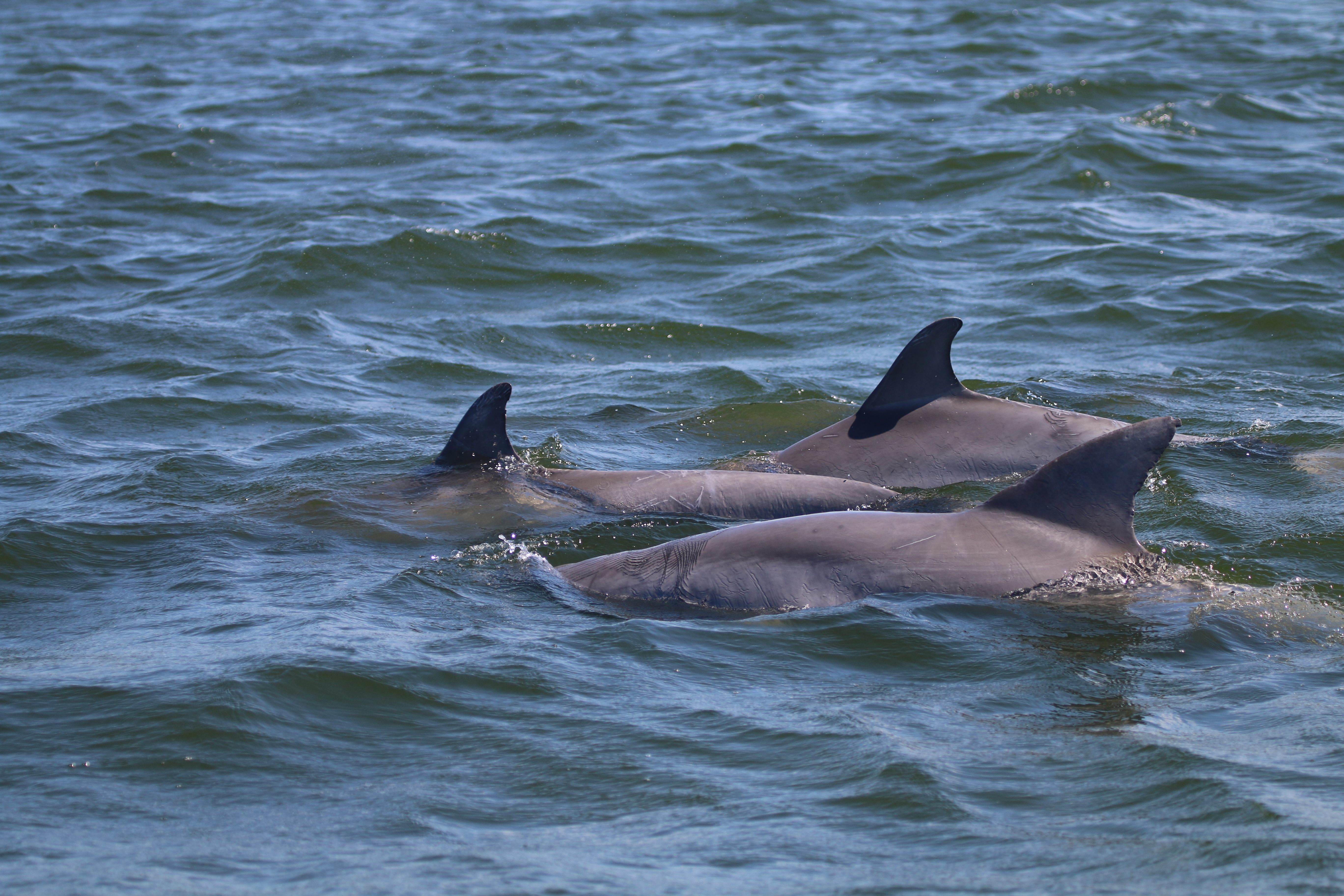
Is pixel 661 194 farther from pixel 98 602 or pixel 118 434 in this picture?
pixel 98 602

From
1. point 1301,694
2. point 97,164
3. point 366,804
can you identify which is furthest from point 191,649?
point 97,164

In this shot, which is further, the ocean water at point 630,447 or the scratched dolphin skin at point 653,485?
the scratched dolphin skin at point 653,485

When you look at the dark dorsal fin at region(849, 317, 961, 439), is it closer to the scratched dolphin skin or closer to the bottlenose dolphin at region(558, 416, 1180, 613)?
the scratched dolphin skin

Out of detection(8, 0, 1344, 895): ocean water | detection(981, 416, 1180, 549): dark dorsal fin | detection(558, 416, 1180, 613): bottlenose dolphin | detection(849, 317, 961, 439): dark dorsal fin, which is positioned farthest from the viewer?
detection(849, 317, 961, 439): dark dorsal fin

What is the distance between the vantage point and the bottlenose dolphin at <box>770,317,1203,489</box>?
8.45 m

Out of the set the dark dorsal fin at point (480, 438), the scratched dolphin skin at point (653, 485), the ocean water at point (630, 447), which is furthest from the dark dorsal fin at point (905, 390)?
the dark dorsal fin at point (480, 438)

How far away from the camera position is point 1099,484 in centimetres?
596

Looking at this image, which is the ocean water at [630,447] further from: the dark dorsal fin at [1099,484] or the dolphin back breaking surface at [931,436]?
the dolphin back breaking surface at [931,436]

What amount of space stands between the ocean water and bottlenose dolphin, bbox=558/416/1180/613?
0.16 m

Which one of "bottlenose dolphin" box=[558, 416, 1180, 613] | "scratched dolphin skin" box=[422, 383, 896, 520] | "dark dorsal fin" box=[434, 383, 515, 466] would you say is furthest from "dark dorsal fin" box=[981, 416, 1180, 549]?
"dark dorsal fin" box=[434, 383, 515, 466]

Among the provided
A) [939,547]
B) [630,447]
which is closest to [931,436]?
[630,447]

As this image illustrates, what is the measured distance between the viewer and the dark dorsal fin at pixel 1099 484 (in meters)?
5.84

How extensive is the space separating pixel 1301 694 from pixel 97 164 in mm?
16960

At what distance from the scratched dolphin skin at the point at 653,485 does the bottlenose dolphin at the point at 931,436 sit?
267 millimetres
